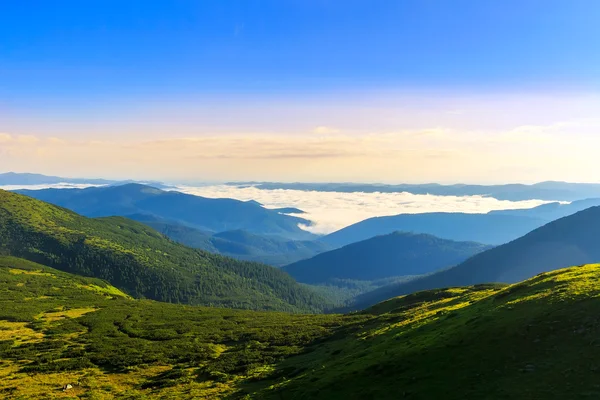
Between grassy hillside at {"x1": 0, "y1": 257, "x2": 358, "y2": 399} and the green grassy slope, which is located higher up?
the green grassy slope

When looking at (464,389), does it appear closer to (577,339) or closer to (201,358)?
(577,339)

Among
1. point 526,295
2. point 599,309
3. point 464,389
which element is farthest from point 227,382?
point 599,309

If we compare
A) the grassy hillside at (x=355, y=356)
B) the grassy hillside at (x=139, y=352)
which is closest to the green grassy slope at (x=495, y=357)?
the grassy hillside at (x=355, y=356)

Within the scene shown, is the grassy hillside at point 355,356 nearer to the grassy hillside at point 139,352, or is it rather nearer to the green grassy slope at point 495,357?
the green grassy slope at point 495,357

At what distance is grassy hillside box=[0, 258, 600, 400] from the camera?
39062mm

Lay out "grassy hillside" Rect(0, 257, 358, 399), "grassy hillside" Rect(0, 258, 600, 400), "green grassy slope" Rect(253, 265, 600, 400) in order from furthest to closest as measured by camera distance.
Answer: "grassy hillside" Rect(0, 257, 358, 399)
"grassy hillside" Rect(0, 258, 600, 400)
"green grassy slope" Rect(253, 265, 600, 400)

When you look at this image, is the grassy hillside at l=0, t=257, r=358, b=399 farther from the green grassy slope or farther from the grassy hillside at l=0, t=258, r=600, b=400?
the green grassy slope

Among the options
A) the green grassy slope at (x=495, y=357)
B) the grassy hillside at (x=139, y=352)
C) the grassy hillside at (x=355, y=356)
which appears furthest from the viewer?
the grassy hillside at (x=139, y=352)

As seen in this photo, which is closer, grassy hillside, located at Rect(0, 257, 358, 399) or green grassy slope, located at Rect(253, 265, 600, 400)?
green grassy slope, located at Rect(253, 265, 600, 400)

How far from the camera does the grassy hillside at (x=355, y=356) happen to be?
39.1 m

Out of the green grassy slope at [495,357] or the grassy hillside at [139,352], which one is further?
the grassy hillside at [139,352]

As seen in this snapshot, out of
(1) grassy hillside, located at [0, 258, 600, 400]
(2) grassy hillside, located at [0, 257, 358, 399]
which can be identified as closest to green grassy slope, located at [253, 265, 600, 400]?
(1) grassy hillside, located at [0, 258, 600, 400]

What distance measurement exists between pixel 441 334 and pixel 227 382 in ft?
137

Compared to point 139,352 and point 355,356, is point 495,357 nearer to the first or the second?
point 355,356
